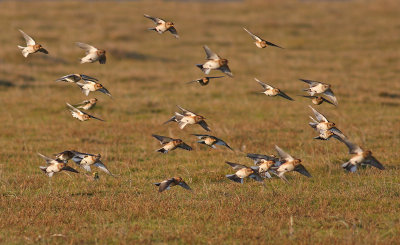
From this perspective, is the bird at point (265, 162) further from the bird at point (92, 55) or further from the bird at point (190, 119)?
the bird at point (92, 55)

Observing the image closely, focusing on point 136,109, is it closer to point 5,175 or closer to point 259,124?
point 259,124

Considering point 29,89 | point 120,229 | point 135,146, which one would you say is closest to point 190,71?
point 29,89

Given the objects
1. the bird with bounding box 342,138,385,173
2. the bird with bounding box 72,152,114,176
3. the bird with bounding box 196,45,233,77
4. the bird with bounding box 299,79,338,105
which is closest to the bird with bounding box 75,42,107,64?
the bird with bounding box 72,152,114,176

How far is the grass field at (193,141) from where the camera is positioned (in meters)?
9.76

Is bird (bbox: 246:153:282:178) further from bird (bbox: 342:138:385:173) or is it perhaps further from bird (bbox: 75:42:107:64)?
bird (bbox: 75:42:107:64)

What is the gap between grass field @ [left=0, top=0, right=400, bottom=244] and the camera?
9.76m

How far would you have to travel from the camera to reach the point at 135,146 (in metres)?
16.6

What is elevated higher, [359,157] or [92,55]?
[92,55]

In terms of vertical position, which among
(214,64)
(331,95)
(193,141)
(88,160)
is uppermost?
(214,64)

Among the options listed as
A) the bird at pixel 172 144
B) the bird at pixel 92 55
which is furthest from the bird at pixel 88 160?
the bird at pixel 92 55

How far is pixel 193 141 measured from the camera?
683 inches

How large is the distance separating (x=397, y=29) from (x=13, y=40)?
3078 centimetres

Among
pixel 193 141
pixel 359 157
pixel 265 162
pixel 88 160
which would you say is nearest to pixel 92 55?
pixel 88 160

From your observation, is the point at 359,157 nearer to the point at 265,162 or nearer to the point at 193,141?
the point at 265,162
